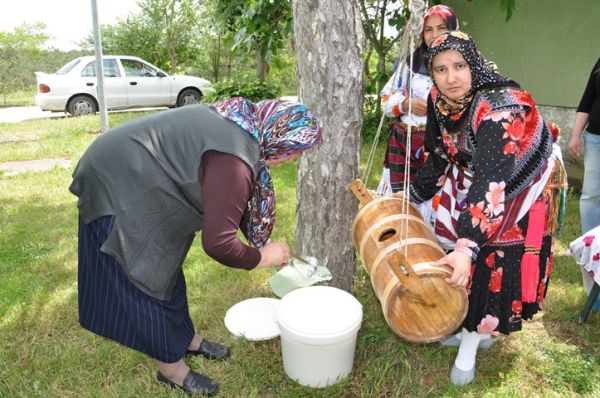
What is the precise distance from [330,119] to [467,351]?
1.38 metres

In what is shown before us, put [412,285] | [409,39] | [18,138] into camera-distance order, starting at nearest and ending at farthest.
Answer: [412,285] < [409,39] < [18,138]

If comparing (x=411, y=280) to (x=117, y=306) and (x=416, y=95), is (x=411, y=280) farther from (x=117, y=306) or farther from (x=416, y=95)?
(x=416, y=95)

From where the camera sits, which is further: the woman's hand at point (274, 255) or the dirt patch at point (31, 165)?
the dirt patch at point (31, 165)

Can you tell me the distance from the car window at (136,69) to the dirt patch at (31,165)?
5.84 m

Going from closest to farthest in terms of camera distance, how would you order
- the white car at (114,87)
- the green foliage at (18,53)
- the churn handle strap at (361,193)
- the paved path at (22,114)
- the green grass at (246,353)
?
the green grass at (246,353) → the churn handle strap at (361,193) → the white car at (114,87) → the paved path at (22,114) → the green foliage at (18,53)

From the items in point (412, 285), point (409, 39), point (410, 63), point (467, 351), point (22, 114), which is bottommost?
point (467, 351)

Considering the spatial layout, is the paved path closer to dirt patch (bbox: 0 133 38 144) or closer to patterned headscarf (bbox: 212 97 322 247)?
dirt patch (bbox: 0 133 38 144)

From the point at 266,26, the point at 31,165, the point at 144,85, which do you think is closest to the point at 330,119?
the point at 266,26

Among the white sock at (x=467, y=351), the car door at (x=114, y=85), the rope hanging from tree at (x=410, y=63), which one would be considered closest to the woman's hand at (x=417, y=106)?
the rope hanging from tree at (x=410, y=63)

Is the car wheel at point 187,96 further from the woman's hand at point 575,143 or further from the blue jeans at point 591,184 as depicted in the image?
the blue jeans at point 591,184

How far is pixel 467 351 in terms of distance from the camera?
2.29 meters

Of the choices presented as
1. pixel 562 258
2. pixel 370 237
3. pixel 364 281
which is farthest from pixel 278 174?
pixel 370 237

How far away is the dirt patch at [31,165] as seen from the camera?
6.04 m

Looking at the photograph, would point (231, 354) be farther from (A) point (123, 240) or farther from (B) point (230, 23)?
(B) point (230, 23)
